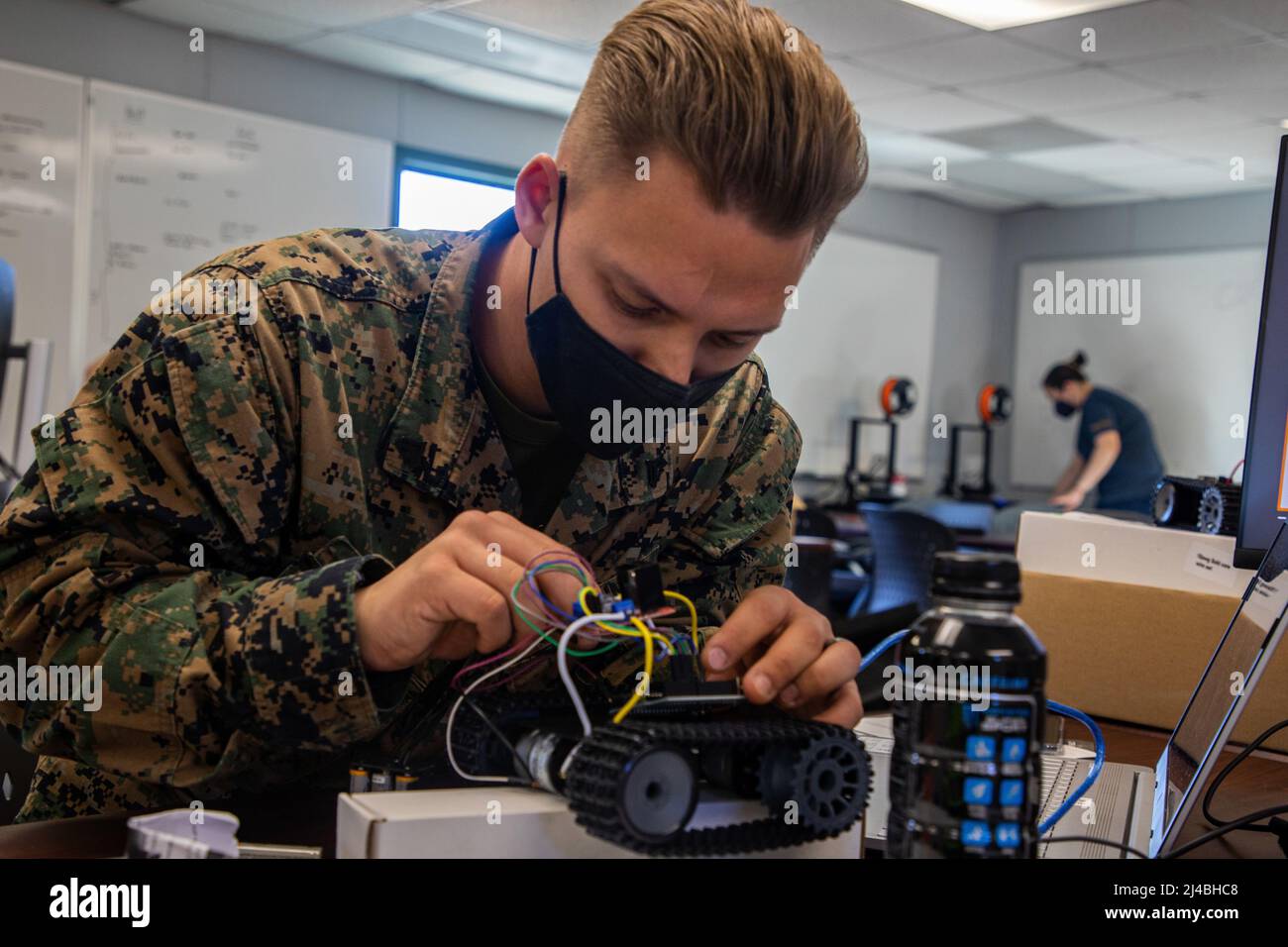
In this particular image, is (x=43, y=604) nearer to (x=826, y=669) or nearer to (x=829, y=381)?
(x=826, y=669)

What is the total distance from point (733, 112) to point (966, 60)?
4724 millimetres

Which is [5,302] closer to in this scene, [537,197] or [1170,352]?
[537,197]

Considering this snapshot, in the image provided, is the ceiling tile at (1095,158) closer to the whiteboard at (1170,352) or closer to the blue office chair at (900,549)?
the whiteboard at (1170,352)

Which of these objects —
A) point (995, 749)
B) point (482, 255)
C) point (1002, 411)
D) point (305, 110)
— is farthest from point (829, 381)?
point (995, 749)

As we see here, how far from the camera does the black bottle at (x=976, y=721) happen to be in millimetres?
638

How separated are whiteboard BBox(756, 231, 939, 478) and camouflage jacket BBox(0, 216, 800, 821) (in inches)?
250

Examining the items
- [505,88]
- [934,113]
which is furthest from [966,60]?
[505,88]

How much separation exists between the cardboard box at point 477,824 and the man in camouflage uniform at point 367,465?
13 cm

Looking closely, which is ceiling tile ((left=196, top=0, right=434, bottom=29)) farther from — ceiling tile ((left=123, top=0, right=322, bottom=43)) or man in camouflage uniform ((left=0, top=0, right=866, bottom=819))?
man in camouflage uniform ((left=0, top=0, right=866, bottom=819))

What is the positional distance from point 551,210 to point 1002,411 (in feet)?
25.6

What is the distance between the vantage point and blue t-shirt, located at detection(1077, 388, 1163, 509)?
7.13 m

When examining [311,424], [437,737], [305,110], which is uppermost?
[305,110]

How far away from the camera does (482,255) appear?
4.02 feet

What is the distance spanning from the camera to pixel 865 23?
4.79 m
